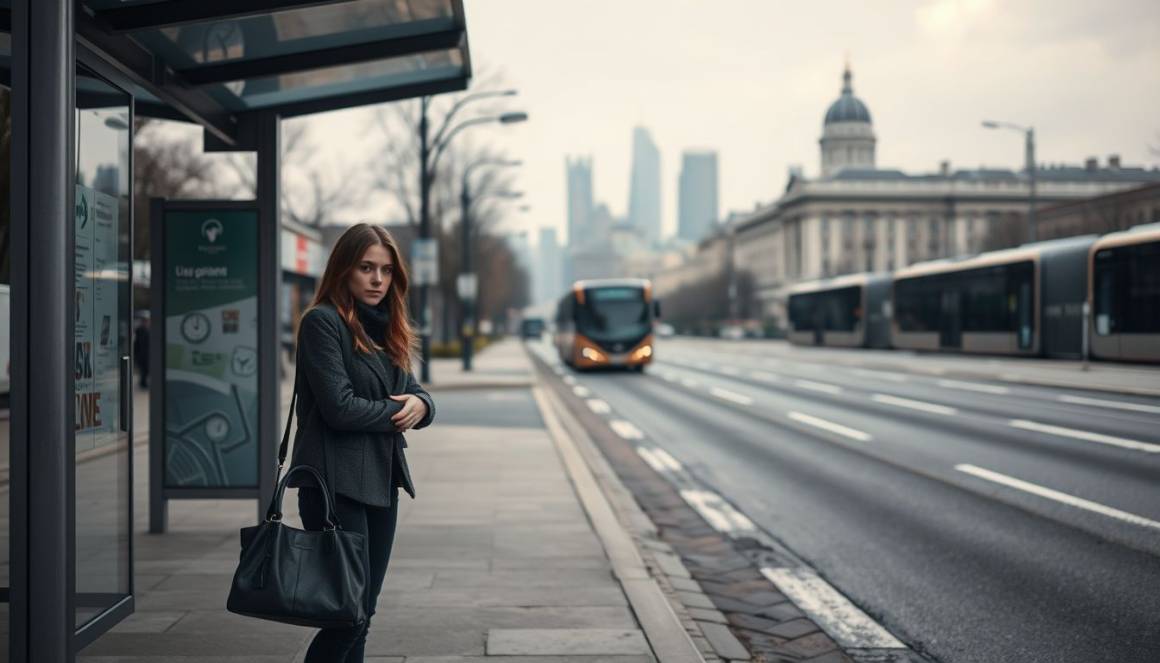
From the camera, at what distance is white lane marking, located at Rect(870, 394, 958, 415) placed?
18.5 m

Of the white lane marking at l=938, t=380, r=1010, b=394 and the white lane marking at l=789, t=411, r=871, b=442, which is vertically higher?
the white lane marking at l=938, t=380, r=1010, b=394

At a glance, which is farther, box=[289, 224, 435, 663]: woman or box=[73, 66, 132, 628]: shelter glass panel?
box=[73, 66, 132, 628]: shelter glass panel

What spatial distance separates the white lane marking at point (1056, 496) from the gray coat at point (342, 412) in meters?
6.63

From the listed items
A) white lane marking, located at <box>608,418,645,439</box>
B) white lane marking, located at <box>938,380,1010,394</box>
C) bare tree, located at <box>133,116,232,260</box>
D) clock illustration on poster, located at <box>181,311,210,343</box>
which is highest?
bare tree, located at <box>133,116,232,260</box>

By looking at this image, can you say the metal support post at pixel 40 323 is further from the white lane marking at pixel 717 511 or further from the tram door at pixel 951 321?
the tram door at pixel 951 321

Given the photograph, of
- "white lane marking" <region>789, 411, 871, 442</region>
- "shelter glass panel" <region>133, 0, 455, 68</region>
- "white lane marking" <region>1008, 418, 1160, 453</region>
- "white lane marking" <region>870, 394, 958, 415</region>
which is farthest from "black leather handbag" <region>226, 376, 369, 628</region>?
"white lane marking" <region>870, 394, 958, 415</region>

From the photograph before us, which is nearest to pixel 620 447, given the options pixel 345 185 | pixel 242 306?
pixel 242 306

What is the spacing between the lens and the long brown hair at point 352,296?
3.70 metres

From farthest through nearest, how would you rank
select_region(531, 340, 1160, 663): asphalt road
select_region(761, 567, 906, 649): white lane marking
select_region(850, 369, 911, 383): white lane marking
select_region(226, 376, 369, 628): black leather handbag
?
1. select_region(850, 369, 911, 383): white lane marking
2. select_region(531, 340, 1160, 663): asphalt road
3. select_region(761, 567, 906, 649): white lane marking
4. select_region(226, 376, 369, 628): black leather handbag

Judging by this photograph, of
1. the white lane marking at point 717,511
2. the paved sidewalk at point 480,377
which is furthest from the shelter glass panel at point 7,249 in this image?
the paved sidewalk at point 480,377

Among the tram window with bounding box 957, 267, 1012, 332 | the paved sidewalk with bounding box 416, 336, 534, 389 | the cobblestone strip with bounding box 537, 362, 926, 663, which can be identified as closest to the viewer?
the cobblestone strip with bounding box 537, 362, 926, 663

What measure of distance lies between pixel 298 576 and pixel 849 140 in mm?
126648

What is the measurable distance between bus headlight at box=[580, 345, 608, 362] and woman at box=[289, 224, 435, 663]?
102ft

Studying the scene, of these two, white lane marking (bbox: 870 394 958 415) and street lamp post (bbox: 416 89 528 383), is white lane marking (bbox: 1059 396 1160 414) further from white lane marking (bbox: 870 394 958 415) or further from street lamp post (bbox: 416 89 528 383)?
street lamp post (bbox: 416 89 528 383)
